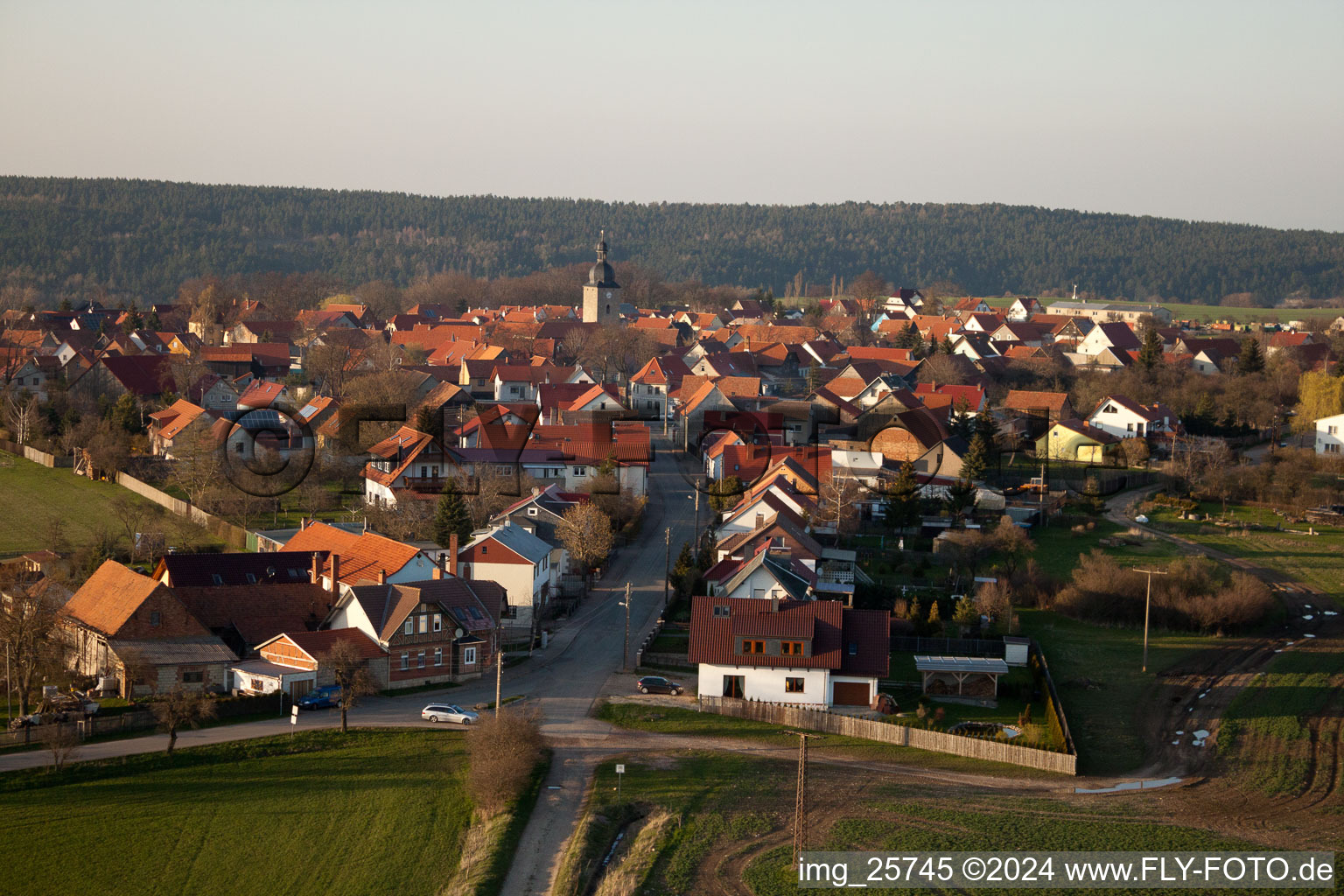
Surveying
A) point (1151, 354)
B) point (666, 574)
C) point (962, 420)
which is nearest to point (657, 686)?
point (666, 574)

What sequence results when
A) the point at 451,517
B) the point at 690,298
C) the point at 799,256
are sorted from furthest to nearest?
the point at 799,256 < the point at 690,298 < the point at 451,517

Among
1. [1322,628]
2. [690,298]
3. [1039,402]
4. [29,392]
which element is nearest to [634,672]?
[1322,628]

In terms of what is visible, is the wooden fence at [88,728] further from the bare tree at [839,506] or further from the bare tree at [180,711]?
the bare tree at [839,506]

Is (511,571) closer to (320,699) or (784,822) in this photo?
(320,699)

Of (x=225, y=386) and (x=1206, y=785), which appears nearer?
(x=1206, y=785)

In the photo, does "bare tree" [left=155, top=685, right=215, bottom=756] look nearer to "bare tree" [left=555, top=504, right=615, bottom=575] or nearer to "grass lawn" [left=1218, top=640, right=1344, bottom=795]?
"bare tree" [left=555, top=504, right=615, bottom=575]

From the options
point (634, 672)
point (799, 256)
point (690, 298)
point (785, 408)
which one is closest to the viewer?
point (634, 672)

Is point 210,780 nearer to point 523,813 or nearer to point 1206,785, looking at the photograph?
point 523,813
